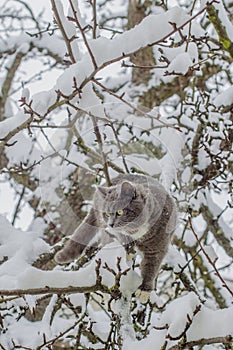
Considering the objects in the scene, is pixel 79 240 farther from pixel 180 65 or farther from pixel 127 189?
pixel 180 65

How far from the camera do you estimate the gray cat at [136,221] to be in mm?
2510

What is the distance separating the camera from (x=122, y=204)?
2.51m

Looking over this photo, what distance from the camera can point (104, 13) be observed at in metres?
5.98

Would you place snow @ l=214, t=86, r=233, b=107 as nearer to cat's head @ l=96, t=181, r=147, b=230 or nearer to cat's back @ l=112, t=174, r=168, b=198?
cat's back @ l=112, t=174, r=168, b=198

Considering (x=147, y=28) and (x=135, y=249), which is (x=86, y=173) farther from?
(x=147, y=28)

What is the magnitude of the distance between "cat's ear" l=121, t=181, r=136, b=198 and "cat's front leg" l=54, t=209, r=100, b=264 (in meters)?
0.31

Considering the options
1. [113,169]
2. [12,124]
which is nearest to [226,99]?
[113,169]

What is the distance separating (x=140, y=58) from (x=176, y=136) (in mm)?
2015

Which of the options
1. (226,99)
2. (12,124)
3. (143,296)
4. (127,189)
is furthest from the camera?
(226,99)

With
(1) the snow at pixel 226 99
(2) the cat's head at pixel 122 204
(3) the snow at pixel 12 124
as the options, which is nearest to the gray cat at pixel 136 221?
(2) the cat's head at pixel 122 204

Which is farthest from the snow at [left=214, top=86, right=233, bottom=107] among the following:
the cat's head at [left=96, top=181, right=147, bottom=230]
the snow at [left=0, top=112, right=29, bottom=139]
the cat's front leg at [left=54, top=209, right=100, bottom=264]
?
the snow at [left=0, top=112, right=29, bottom=139]

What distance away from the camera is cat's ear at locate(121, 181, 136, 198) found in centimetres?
246

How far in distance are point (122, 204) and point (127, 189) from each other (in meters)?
0.09

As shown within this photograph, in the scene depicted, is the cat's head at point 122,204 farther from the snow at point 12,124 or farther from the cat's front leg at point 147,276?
the snow at point 12,124
